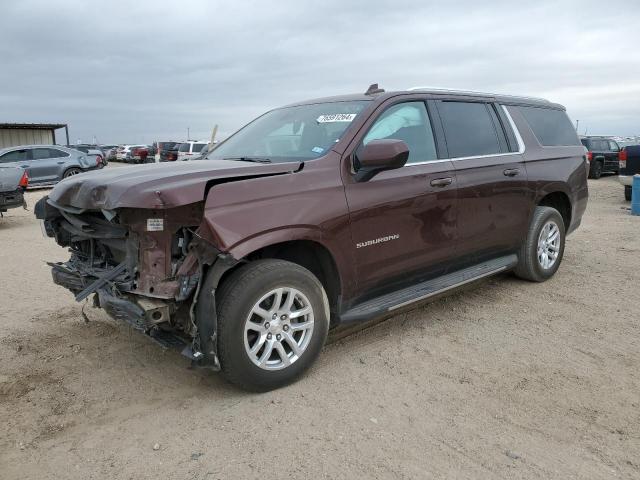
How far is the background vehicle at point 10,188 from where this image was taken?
10695 millimetres

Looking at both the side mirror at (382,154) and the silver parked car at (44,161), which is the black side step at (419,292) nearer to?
the side mirror at (382,154)

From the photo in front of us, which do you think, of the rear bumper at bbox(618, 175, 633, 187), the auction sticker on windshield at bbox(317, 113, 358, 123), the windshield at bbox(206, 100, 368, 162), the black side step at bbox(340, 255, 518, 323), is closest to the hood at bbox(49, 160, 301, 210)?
the windshield at bbox(206, 100, 368, 162)

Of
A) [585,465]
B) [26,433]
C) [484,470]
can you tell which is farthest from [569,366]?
[26,433]

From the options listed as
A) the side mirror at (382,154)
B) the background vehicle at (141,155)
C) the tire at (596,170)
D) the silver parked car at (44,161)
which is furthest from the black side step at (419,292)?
the background vehicle at (141,155)

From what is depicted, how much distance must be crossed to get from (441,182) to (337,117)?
0.96 meters

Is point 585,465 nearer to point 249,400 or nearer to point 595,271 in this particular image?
point 249,400

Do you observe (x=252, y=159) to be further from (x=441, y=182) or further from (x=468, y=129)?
(x=468, y=129)

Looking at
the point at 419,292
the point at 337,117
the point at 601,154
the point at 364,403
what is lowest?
the point at 364,403

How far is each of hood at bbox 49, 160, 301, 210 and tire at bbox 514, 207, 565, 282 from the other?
9.63 ft

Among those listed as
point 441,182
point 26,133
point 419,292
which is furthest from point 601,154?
point 26,133

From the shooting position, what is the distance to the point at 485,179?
4602mm

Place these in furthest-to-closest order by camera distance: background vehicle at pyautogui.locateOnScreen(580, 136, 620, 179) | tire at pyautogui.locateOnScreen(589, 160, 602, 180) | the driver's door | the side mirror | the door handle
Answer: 1. background vehicle at pyautogui.locateOnScreen(580, 136, 620, 179)
2. tire at pyautogui.locateOnScreen(589, 160, 602, 180)
3. the door handle
4. the driver's door
5. the side mirror

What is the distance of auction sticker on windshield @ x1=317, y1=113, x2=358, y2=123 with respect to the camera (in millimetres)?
3919

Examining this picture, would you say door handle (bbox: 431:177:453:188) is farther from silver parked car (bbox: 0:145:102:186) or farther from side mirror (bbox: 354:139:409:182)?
silver parked car (bbox: 0:145:102:186)
